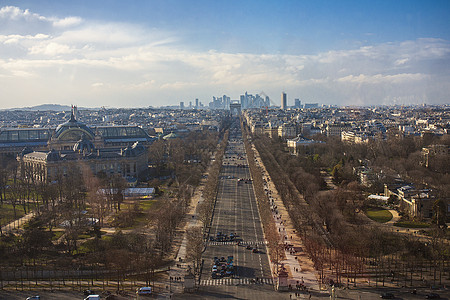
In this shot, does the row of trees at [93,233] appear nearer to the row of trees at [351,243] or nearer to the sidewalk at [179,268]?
the sidewalk at [179,268]

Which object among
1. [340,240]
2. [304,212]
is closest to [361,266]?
[340,240]

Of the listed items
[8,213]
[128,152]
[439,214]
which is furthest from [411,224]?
[128,152]

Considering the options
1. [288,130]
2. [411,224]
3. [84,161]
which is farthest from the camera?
[288,130]

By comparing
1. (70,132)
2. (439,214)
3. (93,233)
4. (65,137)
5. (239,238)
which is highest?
(70,132)

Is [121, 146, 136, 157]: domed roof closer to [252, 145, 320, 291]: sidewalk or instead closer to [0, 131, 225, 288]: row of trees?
[0, 131, 225, 288]: row of trees

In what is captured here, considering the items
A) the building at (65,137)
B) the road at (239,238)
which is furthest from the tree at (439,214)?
the building at (65,137)

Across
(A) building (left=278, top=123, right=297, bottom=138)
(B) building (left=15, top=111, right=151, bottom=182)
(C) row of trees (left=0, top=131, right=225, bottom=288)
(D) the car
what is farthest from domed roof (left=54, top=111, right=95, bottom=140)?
(D) the car

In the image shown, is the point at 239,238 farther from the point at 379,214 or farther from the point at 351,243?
the point at 379,214
